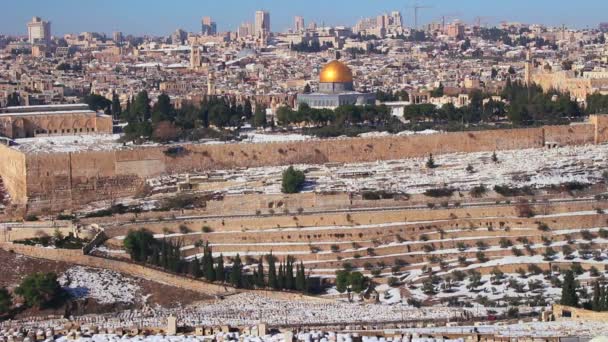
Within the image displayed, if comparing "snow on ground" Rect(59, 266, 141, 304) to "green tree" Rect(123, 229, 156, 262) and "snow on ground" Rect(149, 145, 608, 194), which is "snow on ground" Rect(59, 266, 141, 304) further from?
"snow on ground" Rect(149, 145, 608, 194)

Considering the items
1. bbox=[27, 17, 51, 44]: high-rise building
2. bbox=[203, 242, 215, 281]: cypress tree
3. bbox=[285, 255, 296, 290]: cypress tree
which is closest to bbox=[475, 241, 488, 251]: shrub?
bbox=[285, 255, 296, 290]: cypress tree

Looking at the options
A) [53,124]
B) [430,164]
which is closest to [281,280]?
[430,164]

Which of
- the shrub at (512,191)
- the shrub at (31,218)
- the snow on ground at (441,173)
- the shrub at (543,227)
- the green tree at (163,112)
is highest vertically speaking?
the green tree at (163,112)

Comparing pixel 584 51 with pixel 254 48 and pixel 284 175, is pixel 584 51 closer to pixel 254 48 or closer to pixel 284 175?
pixel 254 48

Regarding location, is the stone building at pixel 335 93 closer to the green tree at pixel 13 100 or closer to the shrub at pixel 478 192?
the green tree at pixel 13 100

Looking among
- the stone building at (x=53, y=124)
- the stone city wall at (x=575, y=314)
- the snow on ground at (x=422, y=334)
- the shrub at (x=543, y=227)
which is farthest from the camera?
the stone building at (x=53, y=124)

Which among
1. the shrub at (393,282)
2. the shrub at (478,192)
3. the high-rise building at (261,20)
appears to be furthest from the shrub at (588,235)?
the high-rise building at (261,20)

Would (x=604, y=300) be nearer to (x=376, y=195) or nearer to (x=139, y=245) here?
(x=376, y=195)
